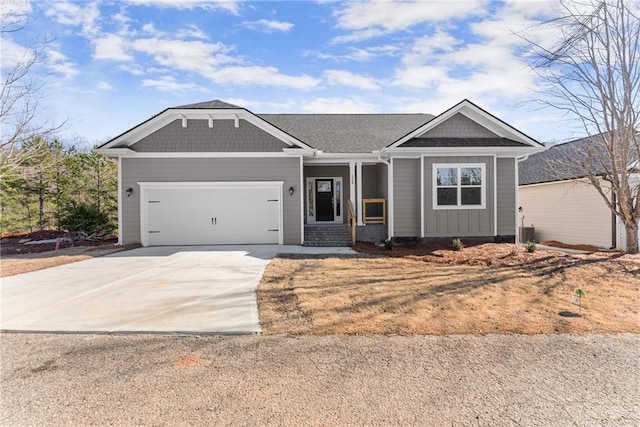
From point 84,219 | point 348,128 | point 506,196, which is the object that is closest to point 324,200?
point 348,128

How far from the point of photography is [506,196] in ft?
39.7

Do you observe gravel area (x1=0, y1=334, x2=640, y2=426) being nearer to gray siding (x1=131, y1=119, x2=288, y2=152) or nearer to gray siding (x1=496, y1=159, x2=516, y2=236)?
gray siding (x1=496, y1=159, x2=516, y2=236)

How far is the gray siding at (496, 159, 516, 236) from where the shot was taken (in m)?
12.0

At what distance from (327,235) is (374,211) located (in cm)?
226

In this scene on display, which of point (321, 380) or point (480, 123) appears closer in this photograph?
point (321, 380)

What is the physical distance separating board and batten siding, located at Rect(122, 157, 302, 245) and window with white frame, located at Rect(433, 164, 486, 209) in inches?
193

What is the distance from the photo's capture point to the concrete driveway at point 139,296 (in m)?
4.69

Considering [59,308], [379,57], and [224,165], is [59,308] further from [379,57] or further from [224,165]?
[379,57]

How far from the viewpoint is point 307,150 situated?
12227 mm

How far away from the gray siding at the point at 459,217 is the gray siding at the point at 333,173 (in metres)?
4.30

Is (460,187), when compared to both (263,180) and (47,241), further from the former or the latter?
(47,241)

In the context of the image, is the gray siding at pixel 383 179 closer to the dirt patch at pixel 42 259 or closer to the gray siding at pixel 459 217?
the gray siding at pixel 459 217

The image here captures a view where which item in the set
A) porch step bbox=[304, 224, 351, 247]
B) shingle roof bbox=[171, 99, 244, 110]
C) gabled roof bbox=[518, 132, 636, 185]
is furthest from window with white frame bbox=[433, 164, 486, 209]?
shingle roof bbox=[171, 99, 244, 110]

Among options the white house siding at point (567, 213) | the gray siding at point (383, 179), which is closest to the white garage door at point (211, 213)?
the gray siding at point (383, 179)
